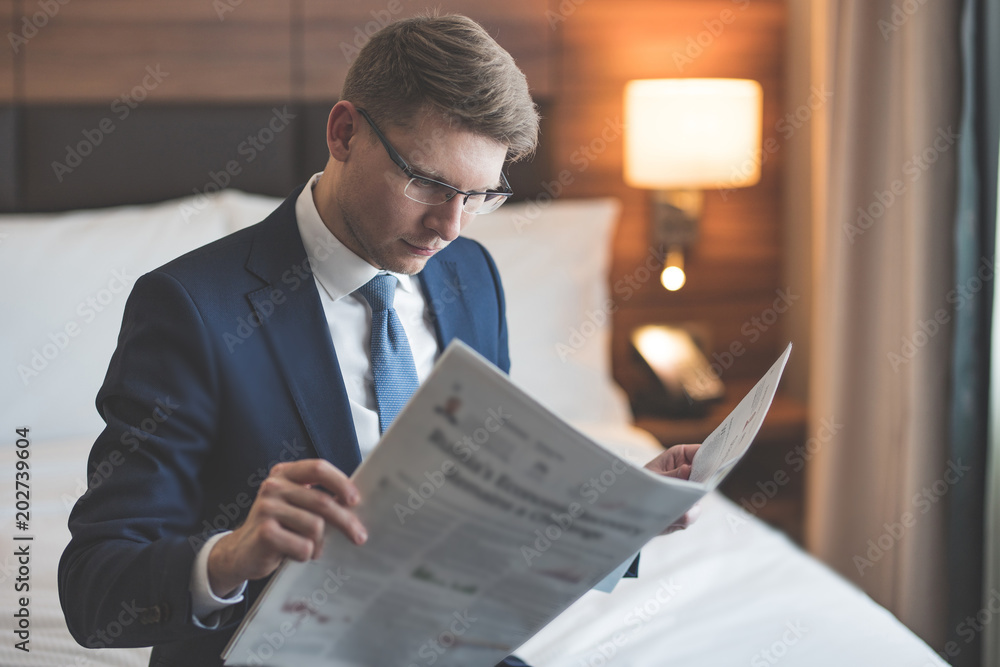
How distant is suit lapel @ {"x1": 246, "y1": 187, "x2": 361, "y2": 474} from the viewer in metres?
0.93

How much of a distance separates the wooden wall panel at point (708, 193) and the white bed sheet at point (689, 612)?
1007mm

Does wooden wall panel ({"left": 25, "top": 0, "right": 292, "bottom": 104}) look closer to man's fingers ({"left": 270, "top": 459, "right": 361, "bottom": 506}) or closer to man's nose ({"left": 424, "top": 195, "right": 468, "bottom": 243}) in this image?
man's nose ({"left": 424, "top": 195, "right": 468, "bottom": 243})

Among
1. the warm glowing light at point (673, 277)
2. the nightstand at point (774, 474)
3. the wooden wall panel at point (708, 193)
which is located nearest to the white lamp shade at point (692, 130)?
the wooden wall panel at point (708, 193)

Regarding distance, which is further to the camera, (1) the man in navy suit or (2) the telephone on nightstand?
(2) the telephone on nightstand

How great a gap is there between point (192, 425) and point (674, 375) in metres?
1.61

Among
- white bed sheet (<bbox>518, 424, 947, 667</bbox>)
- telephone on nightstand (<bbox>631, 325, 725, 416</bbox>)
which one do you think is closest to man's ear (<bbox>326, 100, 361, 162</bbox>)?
white bed sheet (<bbox>518, 424, 947, 667</bbox>)

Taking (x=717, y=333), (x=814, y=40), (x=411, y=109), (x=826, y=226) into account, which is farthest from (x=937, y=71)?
(x=411, y=109)

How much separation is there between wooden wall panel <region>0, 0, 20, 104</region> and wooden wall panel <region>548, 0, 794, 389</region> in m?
1.33

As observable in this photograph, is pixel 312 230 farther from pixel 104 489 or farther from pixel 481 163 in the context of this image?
pixel 104 489

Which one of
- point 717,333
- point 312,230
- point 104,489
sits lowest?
point 717,333

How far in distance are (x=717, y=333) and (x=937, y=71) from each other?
1.04 m

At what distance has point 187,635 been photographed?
2.60 ft

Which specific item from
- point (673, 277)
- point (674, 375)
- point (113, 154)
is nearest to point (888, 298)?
point (674, 375)

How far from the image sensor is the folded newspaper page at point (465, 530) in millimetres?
611
